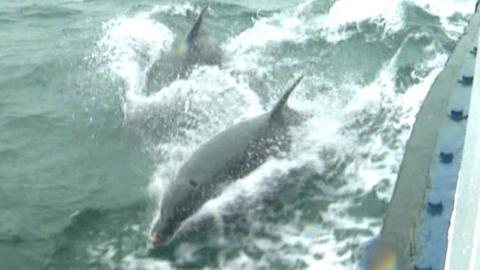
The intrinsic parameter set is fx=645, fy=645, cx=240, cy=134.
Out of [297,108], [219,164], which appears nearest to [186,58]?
[297,108]

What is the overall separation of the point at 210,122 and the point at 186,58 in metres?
1.69

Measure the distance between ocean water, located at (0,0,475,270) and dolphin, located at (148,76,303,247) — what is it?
0.13 m

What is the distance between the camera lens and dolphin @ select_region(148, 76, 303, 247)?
275 inches

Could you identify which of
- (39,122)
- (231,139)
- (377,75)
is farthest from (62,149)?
(377,75)

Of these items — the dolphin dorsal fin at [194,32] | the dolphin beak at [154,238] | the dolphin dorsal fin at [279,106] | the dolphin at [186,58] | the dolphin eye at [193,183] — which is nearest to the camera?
the dolphin beak at [154,238]

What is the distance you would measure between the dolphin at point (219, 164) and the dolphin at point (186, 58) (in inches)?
101

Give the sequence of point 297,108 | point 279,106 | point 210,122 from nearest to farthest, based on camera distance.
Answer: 1. point 279,106
2. point 210,122
3. point 297,108

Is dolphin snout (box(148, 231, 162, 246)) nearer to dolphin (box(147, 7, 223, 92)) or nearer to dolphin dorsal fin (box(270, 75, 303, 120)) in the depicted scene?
dolphin dorsal fin (box(270, 75, 303, 120))

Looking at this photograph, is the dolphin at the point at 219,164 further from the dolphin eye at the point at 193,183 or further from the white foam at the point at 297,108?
the white foam at the point at 297,108

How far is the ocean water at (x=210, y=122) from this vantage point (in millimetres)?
6922

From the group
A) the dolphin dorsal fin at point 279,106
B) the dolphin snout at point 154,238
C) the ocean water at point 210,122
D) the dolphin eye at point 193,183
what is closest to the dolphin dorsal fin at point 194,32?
the ocean water at point 210,122

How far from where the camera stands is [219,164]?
24.6ft

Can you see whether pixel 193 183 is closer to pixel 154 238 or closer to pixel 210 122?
pixel 154 238

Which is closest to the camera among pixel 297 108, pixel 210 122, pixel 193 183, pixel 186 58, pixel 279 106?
pixel 193 183
